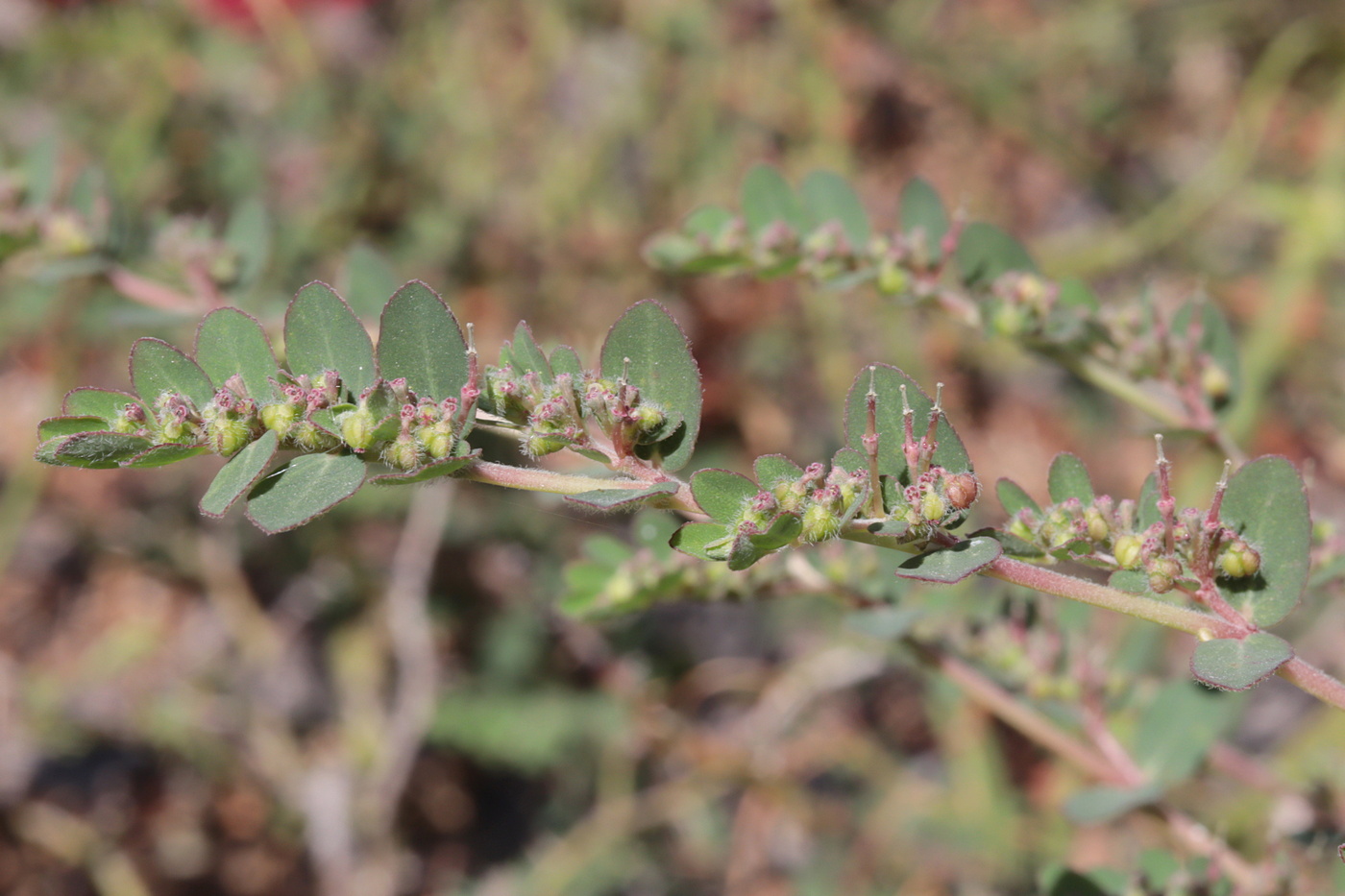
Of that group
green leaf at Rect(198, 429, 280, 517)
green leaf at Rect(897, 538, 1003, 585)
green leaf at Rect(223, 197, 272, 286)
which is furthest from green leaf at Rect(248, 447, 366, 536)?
green leaf at Rect(223, 197, 272, 286)

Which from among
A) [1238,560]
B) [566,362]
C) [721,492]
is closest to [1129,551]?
[1238,560]

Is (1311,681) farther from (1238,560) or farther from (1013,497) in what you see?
(1013,497)

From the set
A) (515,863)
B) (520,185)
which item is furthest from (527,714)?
(520,185)

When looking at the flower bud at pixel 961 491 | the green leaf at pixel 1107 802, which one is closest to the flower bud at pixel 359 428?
A: the flower bud at pixel 961 491

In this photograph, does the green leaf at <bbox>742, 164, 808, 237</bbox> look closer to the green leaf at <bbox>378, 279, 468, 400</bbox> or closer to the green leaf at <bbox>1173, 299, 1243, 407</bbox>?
the green leaf at <bbox>1173, 299, 1243, 407</bbox>

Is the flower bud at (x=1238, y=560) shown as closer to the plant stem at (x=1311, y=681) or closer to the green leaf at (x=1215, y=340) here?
the plant stem at (x=1311, y=681)

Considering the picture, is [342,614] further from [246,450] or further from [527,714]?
[246,450]
